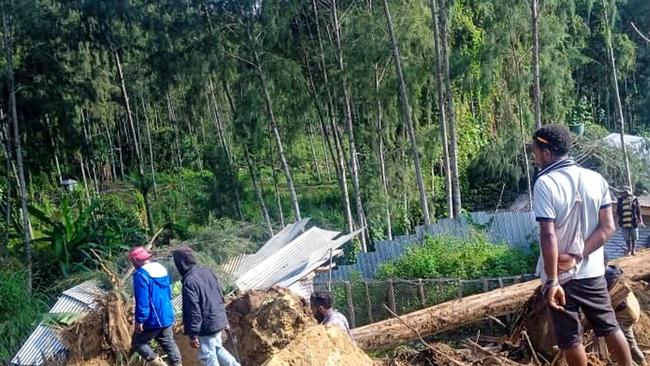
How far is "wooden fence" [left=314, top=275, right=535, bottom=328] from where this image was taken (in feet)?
38.0

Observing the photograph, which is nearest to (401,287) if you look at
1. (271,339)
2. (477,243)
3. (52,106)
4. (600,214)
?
(477,243)

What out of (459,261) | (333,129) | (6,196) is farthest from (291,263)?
(6,196)

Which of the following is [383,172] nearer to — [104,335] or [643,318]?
[104,335]

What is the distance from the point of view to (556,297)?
12.1 feet

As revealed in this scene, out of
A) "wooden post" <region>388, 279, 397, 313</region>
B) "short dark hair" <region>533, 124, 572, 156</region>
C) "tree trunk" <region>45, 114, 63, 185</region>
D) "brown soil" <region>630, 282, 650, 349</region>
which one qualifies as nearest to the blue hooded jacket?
"short dark hair" <region>533, 124, 572, 156</region>

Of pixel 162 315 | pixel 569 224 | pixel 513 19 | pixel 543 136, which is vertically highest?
pixel 513 19

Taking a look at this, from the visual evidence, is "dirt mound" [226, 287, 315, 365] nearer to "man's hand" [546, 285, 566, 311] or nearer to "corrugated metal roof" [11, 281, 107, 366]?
"corrugated metal roof" [11, 281, 107, 366]

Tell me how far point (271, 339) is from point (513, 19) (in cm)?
1326

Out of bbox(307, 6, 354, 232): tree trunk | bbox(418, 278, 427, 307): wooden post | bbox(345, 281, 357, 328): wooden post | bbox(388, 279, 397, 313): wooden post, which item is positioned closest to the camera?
bbox(418, 278, 427, 307): wooden post

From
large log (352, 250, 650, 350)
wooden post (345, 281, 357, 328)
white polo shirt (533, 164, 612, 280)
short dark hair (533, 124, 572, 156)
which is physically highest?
short dark hair (533, 124, 572, 156)

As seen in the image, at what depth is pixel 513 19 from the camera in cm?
1773

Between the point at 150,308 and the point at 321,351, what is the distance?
8.39 ft

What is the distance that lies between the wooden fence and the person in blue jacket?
19.3 feet

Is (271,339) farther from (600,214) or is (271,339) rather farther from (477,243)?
(477,243)
